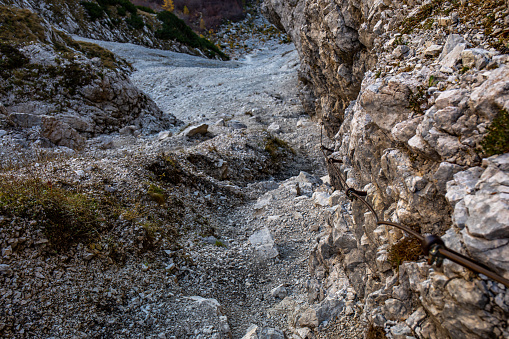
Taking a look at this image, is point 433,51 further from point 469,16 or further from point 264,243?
point 264,243

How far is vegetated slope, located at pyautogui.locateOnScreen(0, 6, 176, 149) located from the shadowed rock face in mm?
45644

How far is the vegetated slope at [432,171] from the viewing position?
2721mm

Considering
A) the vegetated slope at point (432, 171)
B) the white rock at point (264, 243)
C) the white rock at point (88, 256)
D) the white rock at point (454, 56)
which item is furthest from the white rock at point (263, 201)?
the white rock at point (454, 56)

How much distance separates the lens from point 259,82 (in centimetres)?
2570

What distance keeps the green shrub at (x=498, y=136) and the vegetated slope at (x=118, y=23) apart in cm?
3627

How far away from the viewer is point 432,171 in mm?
3555

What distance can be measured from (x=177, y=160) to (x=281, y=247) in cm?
559

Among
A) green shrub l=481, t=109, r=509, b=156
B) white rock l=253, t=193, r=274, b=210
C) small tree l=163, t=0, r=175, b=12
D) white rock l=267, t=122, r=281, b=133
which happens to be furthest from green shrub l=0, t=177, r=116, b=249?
small tree l=163, t=0, r=175, b=12

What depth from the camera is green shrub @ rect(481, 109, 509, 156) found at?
2.81 metres

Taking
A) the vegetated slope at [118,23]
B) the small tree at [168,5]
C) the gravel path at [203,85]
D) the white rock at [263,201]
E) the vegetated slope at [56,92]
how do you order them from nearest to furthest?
1. the white rock at [263,201]
2. the vegetated slope at [56,92]
3. the gravel path at [203,85]
4. the vegetated slope at [118,23]
5. the small tree at [168,5]

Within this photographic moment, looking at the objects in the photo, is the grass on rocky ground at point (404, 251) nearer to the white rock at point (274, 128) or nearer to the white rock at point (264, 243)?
the white rock at point (264, 243)

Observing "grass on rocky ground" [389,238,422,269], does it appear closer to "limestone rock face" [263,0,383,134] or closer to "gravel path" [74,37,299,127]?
"limestone rock face" [263,0,383,134]

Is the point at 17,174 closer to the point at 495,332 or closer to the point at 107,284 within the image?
the point at 107,284

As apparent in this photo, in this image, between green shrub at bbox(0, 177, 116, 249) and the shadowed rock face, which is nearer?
green shrub at bbox(0, 177, 116, 249)
